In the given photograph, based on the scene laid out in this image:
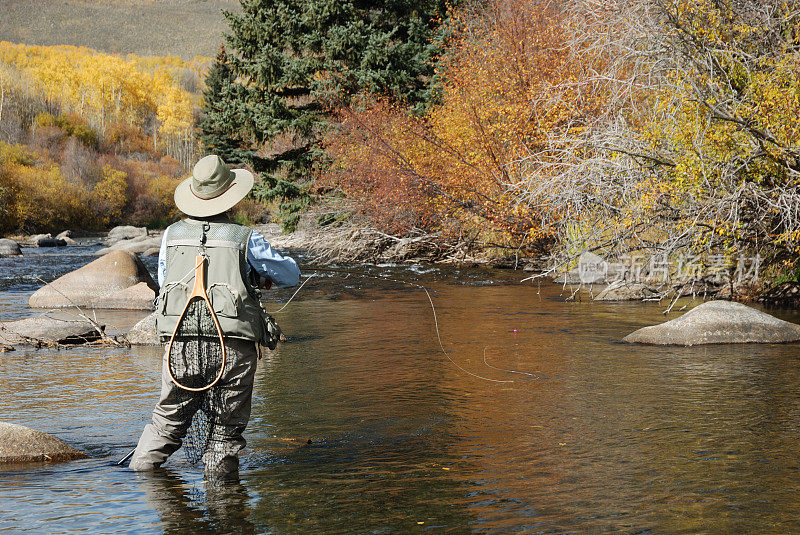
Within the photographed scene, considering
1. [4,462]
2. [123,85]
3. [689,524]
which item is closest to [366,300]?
[4,462]

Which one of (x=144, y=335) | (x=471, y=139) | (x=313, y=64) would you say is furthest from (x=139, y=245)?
(x=144, y=335)

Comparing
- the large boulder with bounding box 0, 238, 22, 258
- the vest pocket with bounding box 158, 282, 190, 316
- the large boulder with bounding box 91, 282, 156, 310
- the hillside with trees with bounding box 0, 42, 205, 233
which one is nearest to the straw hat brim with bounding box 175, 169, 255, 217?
the vest pocket with bounding box 158, 282, 190, 316

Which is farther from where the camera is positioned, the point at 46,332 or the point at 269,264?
the point at 46,332

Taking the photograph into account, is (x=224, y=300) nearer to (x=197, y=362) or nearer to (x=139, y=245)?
(x=197, y=362)

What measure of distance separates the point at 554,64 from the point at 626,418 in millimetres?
17604

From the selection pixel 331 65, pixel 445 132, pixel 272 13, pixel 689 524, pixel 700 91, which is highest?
pixel 272 13

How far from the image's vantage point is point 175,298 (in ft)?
18.3

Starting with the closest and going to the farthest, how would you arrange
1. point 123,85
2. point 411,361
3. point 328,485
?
1. point 328,485
2. point 411,361
3. point 123,85

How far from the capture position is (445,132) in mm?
26234

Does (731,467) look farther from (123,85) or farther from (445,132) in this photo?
(123,85)

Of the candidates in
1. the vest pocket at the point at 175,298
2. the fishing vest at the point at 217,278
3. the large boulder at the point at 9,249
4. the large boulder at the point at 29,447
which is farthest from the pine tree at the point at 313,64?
the vest pocket at the point at 175,298

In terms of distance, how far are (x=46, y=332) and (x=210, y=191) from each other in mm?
7382

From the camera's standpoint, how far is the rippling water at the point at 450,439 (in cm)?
519

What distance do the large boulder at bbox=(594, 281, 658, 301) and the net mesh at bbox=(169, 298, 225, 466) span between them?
12.0 m
